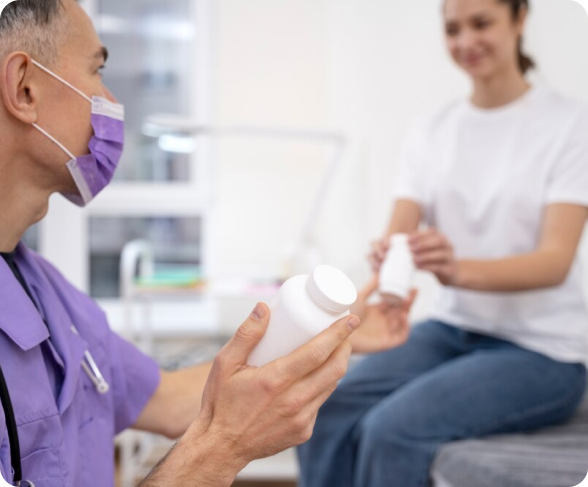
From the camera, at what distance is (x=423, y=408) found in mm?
1246

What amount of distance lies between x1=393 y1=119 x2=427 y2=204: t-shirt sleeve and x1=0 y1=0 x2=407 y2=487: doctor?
0.85m

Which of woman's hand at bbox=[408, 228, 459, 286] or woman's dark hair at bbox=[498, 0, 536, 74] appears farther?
woman's dark hair at bbox=[498, 0, 536, 74]

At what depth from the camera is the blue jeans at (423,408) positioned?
1.23 metres

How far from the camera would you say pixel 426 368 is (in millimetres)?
1467

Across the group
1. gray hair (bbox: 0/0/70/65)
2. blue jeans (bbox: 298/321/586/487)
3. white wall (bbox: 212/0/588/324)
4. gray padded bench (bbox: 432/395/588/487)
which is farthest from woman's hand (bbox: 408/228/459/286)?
white wall (bbox: 212/0/588/324)

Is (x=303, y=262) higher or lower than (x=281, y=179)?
lower

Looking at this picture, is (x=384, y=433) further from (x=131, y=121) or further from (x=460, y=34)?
(x=131, y=121)

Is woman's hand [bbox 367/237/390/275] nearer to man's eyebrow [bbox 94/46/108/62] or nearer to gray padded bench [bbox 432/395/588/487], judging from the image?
gray padded bench [bbox 432/395/588/487]

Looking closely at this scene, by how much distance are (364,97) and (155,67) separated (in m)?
1.23

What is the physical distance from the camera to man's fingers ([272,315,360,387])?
662 mm

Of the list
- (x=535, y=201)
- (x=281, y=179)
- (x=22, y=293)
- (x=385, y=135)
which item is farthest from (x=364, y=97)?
(x=22, y=293)

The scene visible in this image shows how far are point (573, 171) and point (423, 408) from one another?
0.60 meters

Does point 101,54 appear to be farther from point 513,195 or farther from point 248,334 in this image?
point 513,195

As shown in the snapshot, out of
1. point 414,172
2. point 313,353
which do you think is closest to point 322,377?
point 313,353
